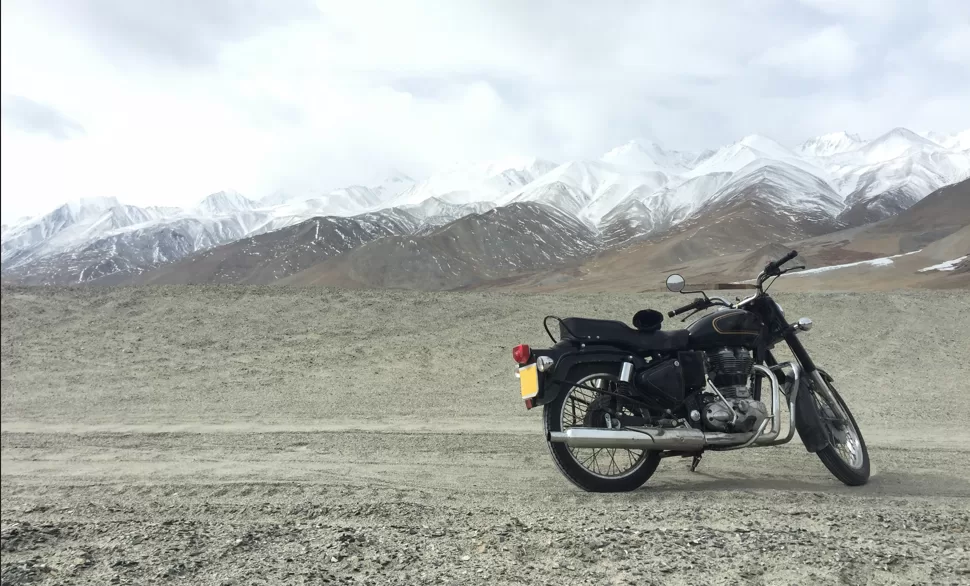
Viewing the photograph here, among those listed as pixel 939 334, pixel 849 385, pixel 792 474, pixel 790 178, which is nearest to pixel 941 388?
pixel 849 385

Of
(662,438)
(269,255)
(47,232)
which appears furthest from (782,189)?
(47,232)

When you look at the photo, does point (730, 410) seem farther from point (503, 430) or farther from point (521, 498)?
point (503, 430)

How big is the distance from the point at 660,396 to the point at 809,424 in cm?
129

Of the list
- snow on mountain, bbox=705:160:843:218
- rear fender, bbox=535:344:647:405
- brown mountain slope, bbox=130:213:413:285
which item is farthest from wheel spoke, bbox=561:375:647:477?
brown mountain slope, bbox=130:213:413:285

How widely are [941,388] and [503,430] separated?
790cm

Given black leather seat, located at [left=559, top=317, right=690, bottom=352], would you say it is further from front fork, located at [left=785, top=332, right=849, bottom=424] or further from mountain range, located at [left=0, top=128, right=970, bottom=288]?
mountain range, located at [left=0, top=128, right=970, bottom=288]

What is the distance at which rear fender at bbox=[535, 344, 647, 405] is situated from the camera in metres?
4.52

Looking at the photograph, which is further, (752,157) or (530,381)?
(752,157)

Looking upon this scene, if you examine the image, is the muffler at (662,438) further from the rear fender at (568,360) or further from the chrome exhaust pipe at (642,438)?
the rear fender at (568,360)

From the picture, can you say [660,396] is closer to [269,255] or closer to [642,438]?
[642,438]

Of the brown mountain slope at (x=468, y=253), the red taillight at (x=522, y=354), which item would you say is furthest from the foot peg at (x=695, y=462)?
the brown mountain slope at (x=468, y=253)

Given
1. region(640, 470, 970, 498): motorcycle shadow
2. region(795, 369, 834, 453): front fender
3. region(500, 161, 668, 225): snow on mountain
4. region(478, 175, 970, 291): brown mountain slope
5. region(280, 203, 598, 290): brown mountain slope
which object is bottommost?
region(640, 470, 970, 498): motorcycle shadow

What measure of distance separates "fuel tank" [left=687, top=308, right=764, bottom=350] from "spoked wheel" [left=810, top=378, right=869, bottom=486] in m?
0.79

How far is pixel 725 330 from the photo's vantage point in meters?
4.87
